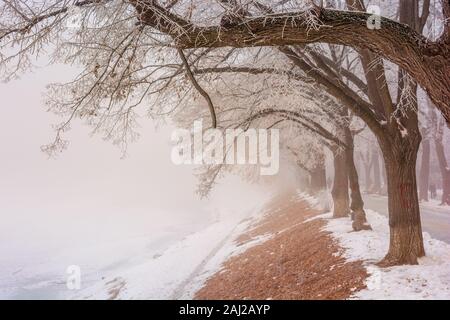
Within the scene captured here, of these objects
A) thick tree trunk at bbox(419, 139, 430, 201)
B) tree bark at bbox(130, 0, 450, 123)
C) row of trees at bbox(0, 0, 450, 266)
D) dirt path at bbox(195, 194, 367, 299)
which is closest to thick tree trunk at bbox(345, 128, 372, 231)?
dirt path at bbox(195, 194, 367, 299)

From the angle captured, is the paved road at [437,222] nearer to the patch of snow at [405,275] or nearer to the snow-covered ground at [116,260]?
the patch of snow at [405,275]

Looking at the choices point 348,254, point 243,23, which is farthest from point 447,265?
point 243,23

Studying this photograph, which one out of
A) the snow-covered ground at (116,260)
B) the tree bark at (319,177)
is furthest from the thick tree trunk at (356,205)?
the tree bark at (319,177)

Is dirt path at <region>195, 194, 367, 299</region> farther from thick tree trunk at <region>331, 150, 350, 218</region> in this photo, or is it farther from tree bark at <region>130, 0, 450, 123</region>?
tree bark at <region>130, 0, 450, 123</region>

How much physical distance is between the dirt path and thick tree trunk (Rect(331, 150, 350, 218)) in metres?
Result: 0.86

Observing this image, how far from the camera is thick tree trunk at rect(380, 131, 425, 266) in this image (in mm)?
8172

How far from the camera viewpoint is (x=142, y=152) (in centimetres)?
17875

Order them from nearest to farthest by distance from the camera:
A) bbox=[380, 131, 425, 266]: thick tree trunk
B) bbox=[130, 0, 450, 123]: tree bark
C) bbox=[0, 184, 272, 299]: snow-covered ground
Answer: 1. bbox=[130, 0, 450, 123]: tree bark
2. bbox=[380, 131, 425, 266]: thick tree trunk
3. bbox=[0, 184, 272, 299]: snow-covered ground

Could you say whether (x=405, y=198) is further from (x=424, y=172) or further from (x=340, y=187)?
(x=424, y=172)

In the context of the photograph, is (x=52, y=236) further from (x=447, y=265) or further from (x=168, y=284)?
(x=447, y=265)

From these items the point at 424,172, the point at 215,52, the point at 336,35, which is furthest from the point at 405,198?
the point at 424,172

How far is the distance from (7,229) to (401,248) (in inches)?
1643

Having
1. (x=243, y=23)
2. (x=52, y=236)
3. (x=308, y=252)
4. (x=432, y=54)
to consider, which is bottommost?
(x=52, y=236)

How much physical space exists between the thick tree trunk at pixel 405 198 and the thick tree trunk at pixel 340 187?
762 cm
